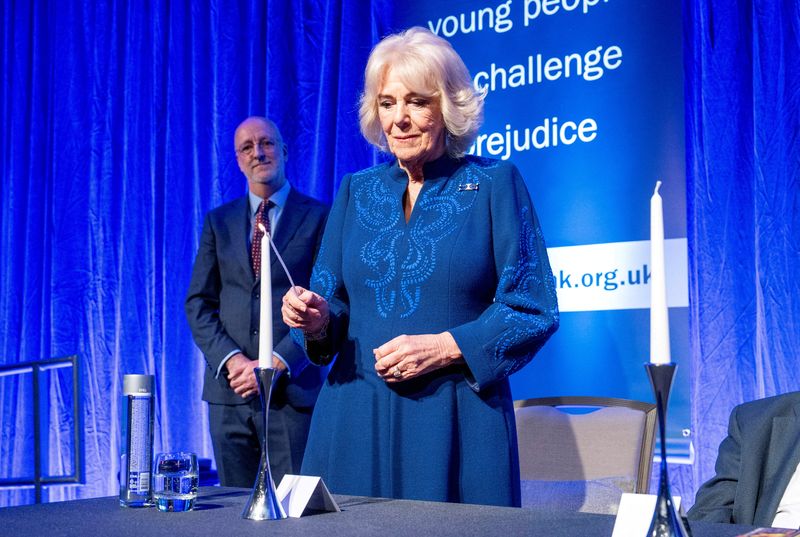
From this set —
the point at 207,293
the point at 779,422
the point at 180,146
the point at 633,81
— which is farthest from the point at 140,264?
the point at 779,422

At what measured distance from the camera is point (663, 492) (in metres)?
0.91

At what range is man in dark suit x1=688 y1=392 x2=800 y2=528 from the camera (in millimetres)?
1534

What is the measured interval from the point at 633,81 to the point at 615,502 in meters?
1.83

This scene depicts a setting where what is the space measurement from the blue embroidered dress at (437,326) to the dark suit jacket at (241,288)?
1.33 metres

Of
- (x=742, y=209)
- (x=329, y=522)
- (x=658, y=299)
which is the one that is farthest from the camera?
(x=742, y=209)

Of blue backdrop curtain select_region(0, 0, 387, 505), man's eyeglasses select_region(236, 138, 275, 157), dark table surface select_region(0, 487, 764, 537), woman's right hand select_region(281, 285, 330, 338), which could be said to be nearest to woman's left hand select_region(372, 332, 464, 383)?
woman's right hand select_region(281, 285, 330, 338)

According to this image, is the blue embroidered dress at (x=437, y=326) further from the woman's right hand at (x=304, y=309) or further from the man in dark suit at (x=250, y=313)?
the man in dark suit at (x=250, y=313)

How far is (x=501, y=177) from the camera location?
5.84ft

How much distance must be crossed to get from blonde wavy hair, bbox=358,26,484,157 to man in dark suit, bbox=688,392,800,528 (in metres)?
0.74

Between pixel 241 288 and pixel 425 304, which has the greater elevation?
pixel 241 288

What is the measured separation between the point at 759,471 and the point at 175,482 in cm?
96

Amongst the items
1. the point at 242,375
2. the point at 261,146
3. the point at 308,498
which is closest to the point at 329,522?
the point at 308,498

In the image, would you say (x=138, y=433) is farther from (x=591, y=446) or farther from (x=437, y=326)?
(x=591, y=446)

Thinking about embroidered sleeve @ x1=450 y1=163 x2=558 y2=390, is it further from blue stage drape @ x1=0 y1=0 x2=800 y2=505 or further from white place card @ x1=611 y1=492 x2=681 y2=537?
blue stage drape @ x1=0 y1=0 x2=800 y2=505
